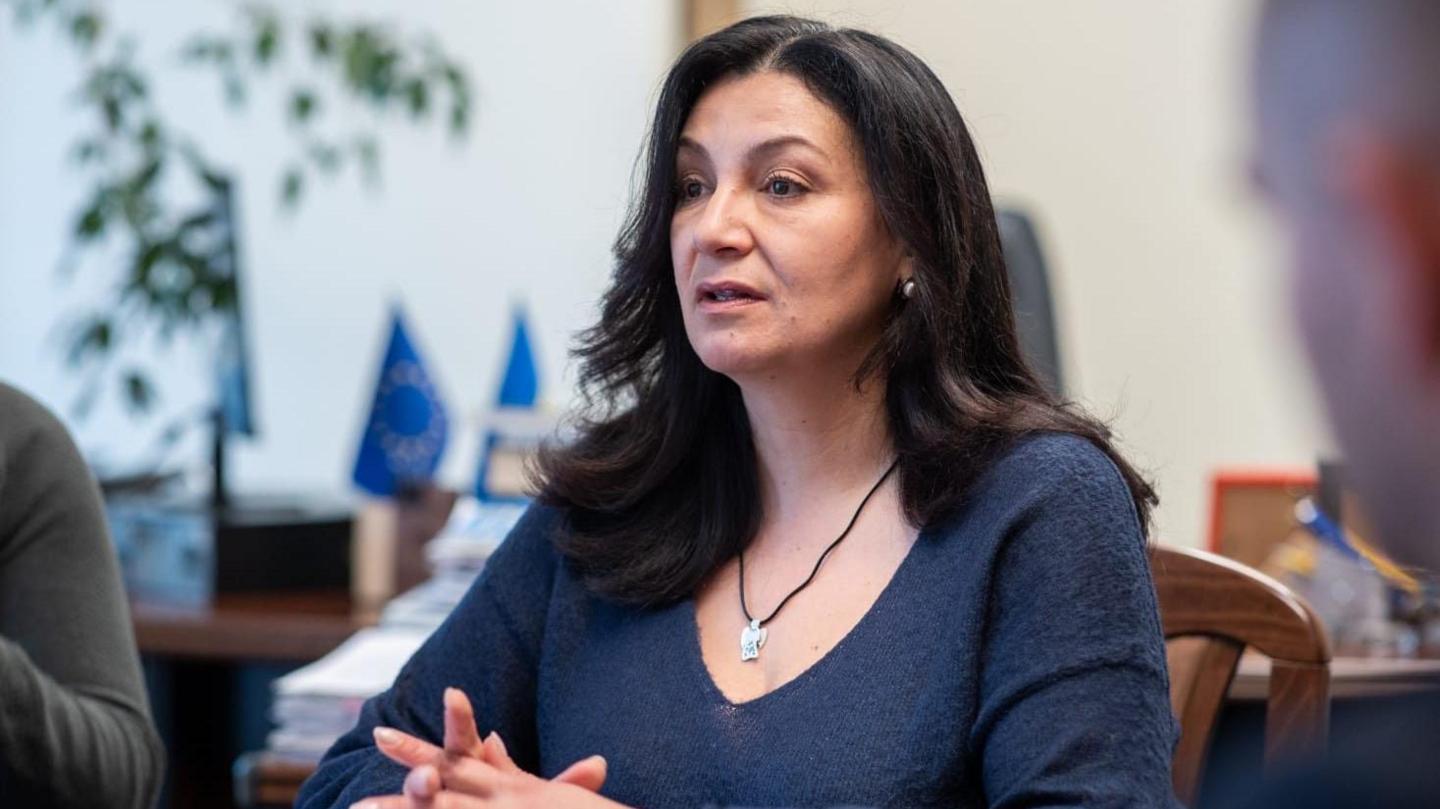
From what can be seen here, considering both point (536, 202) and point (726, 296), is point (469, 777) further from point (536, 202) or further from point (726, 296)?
point (536, 202)

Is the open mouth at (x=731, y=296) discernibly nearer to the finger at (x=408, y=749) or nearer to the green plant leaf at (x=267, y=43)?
the finger at (x=408, y=749)

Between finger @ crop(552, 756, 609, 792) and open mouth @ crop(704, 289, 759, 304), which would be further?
open mouth @ crop(704, 289, 759, 304)

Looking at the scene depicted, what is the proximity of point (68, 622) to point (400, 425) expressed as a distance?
53.1 inches

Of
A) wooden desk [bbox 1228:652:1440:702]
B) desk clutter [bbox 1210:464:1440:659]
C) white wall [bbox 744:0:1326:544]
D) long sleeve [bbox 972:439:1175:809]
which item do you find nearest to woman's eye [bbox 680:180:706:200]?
long sleeve [bbox 972:439:1175:809]

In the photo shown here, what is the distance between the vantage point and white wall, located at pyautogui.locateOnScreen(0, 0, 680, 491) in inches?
146

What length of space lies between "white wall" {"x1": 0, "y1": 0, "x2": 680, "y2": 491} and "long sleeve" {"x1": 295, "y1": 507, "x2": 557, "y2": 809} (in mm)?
1967

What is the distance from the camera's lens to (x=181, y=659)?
111 inches

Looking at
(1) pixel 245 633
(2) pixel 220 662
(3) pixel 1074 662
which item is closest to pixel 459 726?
(3) pixel 1074 662

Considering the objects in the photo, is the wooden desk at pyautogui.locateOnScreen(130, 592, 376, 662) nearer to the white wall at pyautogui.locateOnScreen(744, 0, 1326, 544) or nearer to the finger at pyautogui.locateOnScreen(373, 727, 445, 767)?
the finger at pyautogui.locateOnScreen(373, 727, 445, 767)

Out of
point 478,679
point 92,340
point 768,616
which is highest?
point 768,616

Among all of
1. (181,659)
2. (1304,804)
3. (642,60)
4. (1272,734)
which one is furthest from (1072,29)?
(1304,804)

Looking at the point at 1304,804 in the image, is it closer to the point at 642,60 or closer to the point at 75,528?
the point at 75,528

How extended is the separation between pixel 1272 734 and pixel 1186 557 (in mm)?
178

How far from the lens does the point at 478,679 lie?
5.43ft
